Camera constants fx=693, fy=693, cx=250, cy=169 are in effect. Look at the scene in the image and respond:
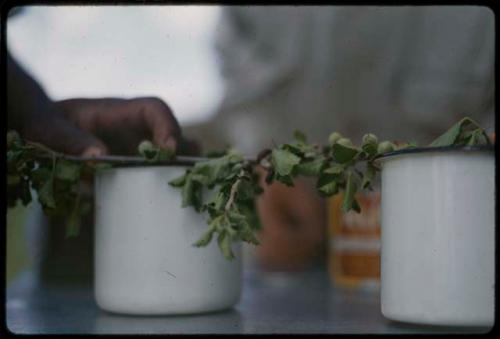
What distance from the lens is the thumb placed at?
509mm

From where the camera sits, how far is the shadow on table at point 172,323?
447 mm

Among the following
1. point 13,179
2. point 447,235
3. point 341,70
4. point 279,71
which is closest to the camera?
point 447,235

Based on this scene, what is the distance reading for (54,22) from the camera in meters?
0.53

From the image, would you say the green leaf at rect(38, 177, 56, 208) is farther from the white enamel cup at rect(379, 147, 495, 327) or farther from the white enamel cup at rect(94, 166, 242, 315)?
the white enamel cup at rect(379, 147, 495, 327)

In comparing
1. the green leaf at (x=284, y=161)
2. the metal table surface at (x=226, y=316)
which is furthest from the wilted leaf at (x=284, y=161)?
the metal table surface at (x=226, y=316)

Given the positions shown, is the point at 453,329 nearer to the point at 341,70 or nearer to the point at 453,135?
the point at 453,135

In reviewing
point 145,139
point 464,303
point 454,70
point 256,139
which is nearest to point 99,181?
point 145,139

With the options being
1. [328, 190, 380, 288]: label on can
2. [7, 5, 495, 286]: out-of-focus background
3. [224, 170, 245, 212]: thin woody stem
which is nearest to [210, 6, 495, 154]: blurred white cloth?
[7, 5, 495, 286]: out-of-focus background

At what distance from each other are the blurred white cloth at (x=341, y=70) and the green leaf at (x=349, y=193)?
178 millimetres

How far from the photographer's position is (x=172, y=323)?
0.48 m

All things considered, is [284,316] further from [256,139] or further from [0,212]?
[256,139]

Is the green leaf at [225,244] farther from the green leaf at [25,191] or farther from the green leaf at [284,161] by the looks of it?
the green leaf at [25,191]

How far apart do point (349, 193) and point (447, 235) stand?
76 mm

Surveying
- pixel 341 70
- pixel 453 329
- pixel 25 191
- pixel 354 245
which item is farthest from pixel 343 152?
pixel 341 70
